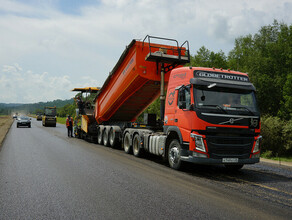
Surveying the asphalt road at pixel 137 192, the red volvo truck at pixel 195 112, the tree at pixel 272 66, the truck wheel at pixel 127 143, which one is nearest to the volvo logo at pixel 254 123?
the red volvo truck at pixel 195 112

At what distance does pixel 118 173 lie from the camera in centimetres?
733

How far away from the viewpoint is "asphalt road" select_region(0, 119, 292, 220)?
14.1ft

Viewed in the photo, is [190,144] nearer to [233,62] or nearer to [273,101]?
[273,101]

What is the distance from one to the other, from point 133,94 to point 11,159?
17.0ft

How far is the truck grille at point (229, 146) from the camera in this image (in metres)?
7.24

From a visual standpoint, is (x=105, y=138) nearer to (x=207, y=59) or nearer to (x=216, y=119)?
(x=216, y=119)

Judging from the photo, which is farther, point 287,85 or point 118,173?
point 287,85

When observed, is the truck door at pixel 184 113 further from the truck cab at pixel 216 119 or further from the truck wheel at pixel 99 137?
the truck wheel at pixel 99 137

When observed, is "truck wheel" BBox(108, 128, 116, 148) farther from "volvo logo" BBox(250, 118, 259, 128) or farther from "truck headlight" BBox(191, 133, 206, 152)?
"volvo logo" BBox(250, 118, 259, 128)

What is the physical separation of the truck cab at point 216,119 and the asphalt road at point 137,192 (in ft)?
1.99

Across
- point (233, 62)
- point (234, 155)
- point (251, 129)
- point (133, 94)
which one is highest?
point (233, 62)

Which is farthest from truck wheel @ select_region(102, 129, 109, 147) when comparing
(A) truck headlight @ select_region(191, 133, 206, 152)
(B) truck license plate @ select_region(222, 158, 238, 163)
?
(B) truck license plate @ select_region(222, 158, 238, 163)

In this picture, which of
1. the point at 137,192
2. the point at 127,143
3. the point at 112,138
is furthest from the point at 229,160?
A: the point at 112,138

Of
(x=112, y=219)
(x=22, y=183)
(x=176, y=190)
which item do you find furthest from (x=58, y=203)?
(x=176, y=190)
